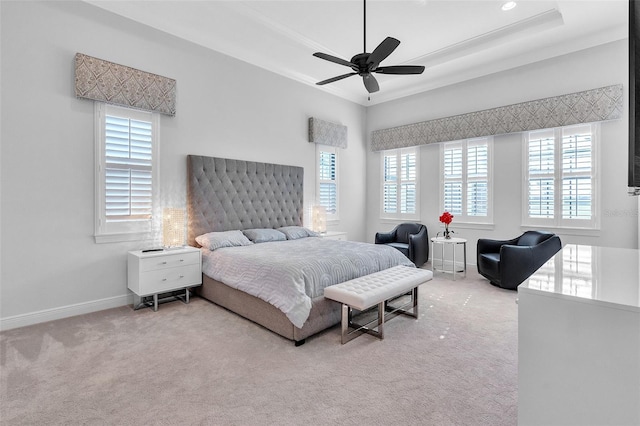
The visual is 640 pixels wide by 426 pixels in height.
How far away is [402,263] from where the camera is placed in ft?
12.8

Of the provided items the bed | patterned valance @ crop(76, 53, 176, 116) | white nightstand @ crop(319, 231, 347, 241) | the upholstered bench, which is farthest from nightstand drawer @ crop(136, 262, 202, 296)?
white nightstand @ crop(319, 231, 347, 241)

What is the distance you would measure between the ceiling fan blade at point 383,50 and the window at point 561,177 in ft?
11.1

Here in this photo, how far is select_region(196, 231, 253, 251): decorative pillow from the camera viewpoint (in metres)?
4.01

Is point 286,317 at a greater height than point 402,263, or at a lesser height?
lesser

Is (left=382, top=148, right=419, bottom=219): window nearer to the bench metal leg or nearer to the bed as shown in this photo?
the bed

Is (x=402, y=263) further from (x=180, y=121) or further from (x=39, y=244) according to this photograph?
(x=39, y=244)

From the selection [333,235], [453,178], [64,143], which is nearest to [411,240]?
[333,235]

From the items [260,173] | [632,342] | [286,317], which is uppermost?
[260,173]

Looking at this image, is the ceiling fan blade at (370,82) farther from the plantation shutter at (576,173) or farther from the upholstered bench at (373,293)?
the plantation shutter at (576,173)

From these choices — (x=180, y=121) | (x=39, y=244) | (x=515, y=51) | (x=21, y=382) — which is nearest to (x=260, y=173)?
(x=180, y=121)

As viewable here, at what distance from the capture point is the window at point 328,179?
6113 millimetres

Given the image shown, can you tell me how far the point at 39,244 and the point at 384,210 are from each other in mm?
5710

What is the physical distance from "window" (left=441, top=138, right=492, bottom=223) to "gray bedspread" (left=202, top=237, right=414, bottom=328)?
2.41 m

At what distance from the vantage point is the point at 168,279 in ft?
11.8
